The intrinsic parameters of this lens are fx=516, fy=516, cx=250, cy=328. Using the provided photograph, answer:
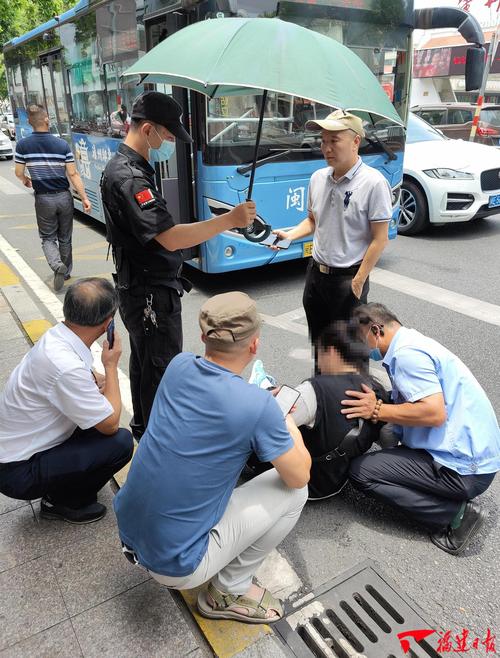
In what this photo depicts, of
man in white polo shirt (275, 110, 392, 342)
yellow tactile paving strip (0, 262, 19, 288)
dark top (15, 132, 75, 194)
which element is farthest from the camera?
yellow tactile paving strip (0, 262, 19, 288)

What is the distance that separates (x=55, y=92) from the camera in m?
8.52

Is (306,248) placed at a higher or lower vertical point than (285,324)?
higher

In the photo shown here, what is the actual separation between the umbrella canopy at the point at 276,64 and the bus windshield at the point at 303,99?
84.1 inches

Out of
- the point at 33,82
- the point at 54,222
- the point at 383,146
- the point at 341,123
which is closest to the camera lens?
the point at 341,123

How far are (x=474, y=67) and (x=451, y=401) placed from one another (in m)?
4.10

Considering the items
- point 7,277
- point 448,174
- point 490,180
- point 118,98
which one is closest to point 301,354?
point 7,277

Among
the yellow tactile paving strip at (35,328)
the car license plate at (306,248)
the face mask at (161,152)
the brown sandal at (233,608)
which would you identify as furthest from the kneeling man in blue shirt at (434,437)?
the car license plate at (306,248)

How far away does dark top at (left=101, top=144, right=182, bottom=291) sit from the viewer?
7.34ft

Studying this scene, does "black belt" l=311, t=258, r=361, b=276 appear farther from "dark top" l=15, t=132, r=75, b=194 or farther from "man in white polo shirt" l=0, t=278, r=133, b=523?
"dark top" l=15, t=132, r=75, b=194

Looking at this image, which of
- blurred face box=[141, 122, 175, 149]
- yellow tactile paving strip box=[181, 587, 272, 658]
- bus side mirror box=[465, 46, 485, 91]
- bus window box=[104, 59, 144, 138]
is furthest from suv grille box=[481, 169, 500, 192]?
yellow tactile paving strip box=[181, 587, 272, 658]

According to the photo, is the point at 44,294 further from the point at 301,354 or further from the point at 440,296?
the point at 440,296

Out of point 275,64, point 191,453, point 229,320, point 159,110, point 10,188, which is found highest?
point 275,64

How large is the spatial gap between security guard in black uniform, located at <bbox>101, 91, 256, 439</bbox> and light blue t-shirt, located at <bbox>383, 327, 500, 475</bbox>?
96cm

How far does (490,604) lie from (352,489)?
81 centimetres
